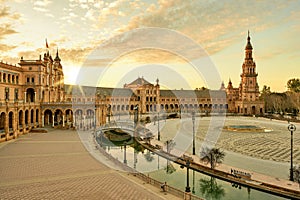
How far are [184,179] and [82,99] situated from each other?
70.0m

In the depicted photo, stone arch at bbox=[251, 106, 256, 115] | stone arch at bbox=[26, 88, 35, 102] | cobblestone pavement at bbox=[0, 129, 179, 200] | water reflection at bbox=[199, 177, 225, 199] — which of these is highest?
stone arch at bbox=[26, 88, 35, 102]

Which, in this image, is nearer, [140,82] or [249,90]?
[249,90]

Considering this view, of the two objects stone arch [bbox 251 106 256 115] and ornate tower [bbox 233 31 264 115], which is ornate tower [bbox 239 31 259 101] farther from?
stone arch [bbox 251 106 256 115]

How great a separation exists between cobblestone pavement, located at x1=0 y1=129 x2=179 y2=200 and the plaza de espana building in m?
12.9

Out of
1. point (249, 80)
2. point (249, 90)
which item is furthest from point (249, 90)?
point (249, 80)

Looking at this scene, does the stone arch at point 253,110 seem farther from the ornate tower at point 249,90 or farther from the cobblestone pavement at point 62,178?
the cobblestone pavement at point 62,178

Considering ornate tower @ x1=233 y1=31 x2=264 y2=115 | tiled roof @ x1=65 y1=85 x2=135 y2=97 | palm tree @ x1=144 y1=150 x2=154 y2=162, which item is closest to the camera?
palm tree @ x1=144 y1=150 x2=154 y2=162

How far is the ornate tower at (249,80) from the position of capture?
95.9 m

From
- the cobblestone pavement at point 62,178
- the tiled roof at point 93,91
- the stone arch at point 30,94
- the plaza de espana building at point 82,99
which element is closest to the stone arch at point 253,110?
the plaza de espana building at point 82,99

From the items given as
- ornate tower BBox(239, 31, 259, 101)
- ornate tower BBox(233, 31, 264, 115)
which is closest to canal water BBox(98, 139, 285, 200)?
ornate tower BBox(233, 31, 264, 115)

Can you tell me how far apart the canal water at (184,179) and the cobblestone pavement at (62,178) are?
151 inches

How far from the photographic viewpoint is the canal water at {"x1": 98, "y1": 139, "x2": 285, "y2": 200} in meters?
18.6

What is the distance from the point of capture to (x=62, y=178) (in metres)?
19.6

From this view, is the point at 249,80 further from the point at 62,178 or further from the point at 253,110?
the point at 62,178
